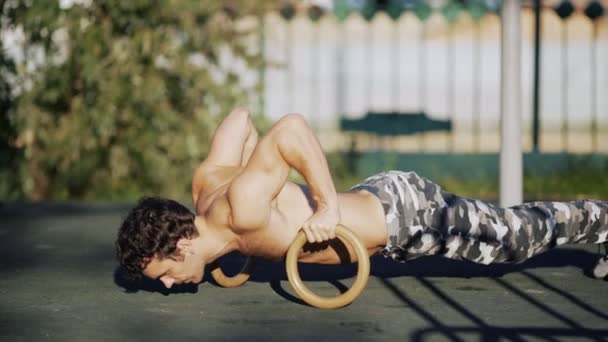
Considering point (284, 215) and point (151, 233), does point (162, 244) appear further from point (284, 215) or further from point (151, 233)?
point (284, 215)

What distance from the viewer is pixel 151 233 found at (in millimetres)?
3240

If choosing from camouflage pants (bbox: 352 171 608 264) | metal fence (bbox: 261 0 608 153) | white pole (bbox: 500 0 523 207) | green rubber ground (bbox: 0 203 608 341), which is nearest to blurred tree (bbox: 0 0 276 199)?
metal fence (bbox: 261 0 608 153)

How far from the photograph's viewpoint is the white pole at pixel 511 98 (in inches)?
183

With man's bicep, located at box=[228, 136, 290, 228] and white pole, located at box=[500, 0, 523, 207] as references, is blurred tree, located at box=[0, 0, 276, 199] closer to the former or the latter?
white pole, located at box=[500, 0, 523, 207]

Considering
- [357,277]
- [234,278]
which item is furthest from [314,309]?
[234,278]

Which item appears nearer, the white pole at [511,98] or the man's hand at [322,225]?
the man's hand at [322,225]

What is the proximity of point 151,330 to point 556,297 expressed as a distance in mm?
1351

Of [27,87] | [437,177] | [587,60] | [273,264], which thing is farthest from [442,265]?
[587,60]

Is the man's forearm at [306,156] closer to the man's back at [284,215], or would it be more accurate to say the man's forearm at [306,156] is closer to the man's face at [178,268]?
the man's back at [284,215]

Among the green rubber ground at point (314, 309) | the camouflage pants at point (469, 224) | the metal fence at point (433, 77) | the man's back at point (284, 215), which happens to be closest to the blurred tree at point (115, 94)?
the metal fence at point (433, 77)

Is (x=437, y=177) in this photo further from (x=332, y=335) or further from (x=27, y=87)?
(x=332, y=335)

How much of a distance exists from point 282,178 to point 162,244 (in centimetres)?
42

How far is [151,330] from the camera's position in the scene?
10.2ft

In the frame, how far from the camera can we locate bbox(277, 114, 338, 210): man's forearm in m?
3.20
